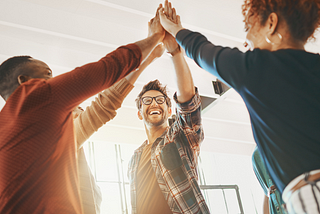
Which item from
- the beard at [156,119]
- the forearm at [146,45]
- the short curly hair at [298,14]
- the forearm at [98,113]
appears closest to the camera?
the short curly hair at [298,14]

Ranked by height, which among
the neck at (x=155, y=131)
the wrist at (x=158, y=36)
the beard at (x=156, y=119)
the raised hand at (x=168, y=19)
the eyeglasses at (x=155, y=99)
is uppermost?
the raised hand at (x=168, y=19)

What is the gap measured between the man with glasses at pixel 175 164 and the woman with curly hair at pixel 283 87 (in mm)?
950

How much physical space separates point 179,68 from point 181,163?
756mm

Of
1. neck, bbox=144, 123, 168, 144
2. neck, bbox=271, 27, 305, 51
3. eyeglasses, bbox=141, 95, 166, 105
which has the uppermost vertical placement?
eyeglasses, bbox=141, 95, 166, 105

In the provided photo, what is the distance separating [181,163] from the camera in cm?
220

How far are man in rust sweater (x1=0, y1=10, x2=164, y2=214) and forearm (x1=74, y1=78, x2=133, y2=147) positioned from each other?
53 cm

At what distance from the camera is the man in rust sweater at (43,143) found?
111 centimetres

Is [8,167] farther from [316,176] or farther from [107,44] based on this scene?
[107,44]

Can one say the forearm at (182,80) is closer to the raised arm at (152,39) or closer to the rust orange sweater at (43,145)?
the raised arm at (152,39)

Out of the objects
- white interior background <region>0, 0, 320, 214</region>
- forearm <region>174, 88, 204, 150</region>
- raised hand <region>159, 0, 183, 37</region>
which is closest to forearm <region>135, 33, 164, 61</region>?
raised hand <region>159, 0, 183, 37</region>

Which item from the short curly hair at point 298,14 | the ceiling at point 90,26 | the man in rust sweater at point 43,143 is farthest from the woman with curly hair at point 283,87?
the ceiling at point 90,26

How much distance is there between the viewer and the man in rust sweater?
1114 mm

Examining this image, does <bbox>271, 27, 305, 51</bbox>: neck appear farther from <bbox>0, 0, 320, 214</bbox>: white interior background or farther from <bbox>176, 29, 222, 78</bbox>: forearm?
<bbox>0, 0, 320, 214</bbox>: white interior background

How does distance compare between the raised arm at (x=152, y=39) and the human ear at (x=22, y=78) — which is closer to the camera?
the human ear at (x=22, y=78)
